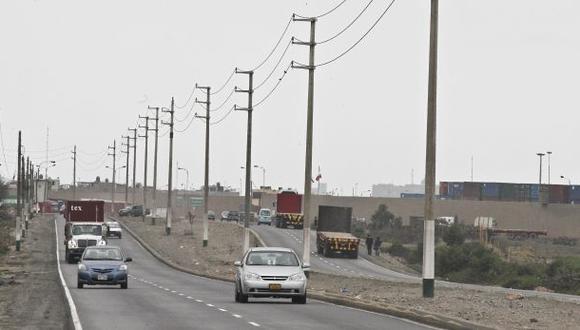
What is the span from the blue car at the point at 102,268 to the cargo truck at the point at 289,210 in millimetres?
69970

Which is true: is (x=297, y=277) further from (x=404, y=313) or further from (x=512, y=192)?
(x=512, y=192)

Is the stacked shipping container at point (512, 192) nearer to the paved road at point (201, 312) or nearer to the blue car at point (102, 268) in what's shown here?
the blue car at point (102, 268)

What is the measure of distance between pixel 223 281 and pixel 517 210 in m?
89.2

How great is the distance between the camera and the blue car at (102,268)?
4219cm

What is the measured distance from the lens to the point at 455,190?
190875mm

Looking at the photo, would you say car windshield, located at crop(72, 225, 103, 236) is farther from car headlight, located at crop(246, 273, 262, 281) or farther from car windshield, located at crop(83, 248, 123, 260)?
car headlight, located at crop(246, 273, 262, 281)

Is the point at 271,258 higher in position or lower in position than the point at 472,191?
lower

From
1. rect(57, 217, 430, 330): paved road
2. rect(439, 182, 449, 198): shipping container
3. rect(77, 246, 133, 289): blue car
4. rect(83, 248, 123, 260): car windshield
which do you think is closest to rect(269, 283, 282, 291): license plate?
rect(57, 217, 430, 330): paved road

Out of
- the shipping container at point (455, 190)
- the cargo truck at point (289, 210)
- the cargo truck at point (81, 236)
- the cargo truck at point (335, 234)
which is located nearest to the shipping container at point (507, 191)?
the shipping container at point (455, 190)

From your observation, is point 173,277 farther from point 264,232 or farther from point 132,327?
point 264,232

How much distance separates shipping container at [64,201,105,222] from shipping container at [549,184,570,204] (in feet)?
342

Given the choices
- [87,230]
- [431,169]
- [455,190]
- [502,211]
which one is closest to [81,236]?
[87,230]

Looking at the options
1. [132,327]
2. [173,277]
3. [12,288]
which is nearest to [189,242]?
[173,277]

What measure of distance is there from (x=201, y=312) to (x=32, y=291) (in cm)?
1464
